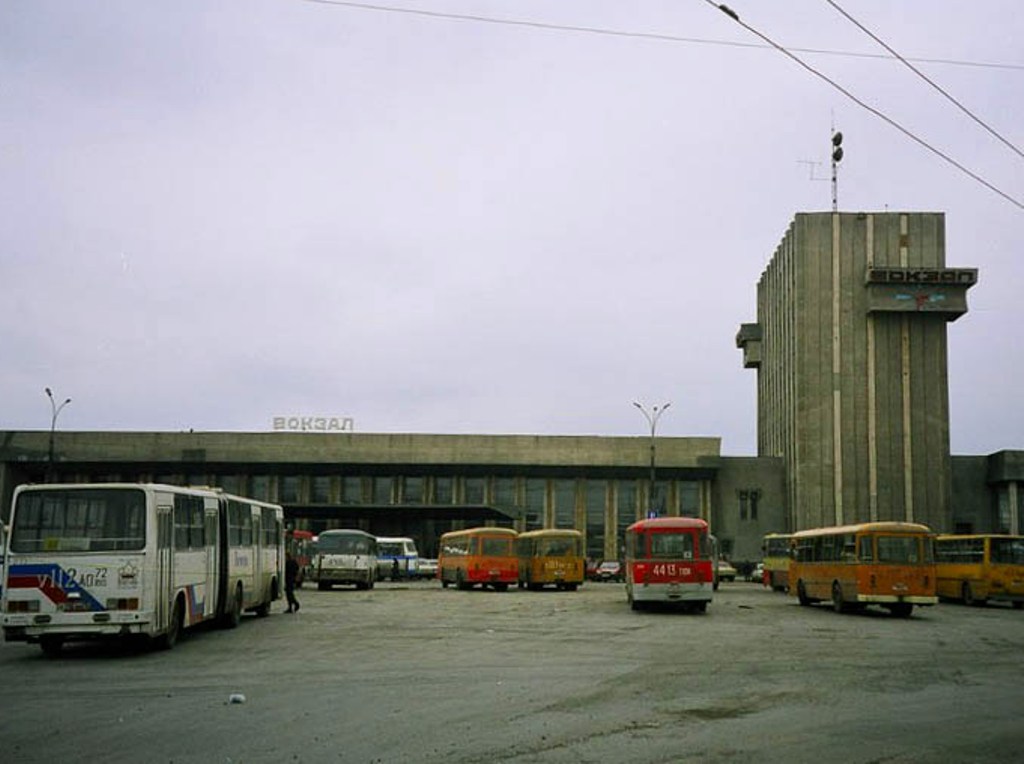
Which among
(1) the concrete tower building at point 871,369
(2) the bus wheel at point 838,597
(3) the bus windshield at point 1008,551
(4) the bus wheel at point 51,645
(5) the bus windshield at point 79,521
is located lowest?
(2) the bus wheel at point 838,597

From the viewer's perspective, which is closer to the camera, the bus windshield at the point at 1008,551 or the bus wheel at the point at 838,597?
the bus wheel at the point at 838,597

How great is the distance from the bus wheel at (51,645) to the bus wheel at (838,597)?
2221 cm

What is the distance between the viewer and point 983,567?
38.9 m

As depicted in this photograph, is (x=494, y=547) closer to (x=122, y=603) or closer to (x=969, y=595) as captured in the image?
(x=969, y=595)

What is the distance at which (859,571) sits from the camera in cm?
3266

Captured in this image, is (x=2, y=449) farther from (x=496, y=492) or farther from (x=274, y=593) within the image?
(x=274, y=593)

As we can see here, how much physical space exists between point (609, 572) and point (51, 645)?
53.8 m

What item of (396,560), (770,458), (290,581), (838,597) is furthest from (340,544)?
(770,458)

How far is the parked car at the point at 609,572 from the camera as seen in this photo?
71.8 meters

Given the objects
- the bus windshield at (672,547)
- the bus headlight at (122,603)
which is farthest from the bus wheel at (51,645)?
the bus windshield at (672,547)

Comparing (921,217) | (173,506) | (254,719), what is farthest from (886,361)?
(254,719)

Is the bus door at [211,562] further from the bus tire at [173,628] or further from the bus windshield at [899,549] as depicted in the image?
the bus windshield at [899,549]

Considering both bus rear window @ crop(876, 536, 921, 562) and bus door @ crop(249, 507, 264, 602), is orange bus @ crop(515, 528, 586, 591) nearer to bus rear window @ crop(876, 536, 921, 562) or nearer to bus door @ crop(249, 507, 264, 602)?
bus rear window @ crop(876, 536, 921, 562)

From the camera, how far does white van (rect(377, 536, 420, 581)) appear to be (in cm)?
6881
